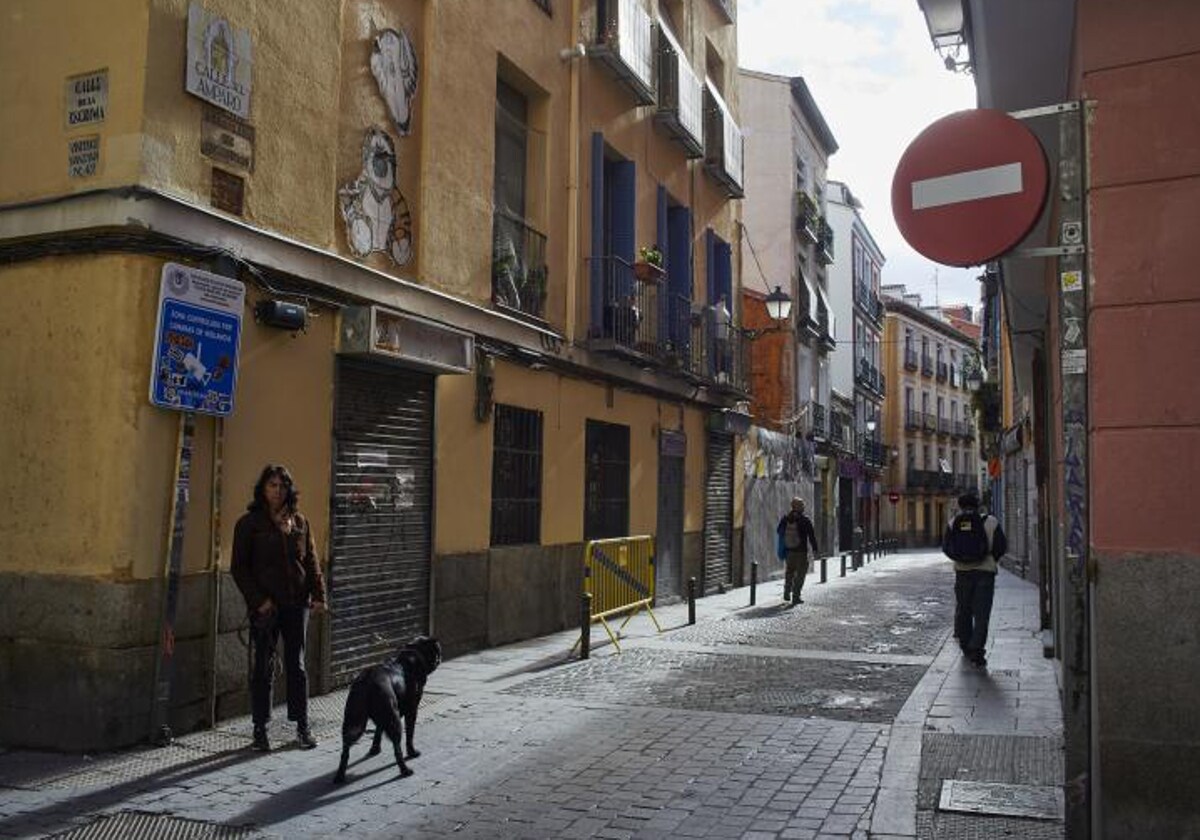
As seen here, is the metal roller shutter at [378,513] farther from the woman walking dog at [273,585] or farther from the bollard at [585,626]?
the woman walking dog at [273,585]

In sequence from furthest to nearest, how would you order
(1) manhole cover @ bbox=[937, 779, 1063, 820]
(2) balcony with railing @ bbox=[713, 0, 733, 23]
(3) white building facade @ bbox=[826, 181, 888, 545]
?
(3) white building facade @ bbox=[826, 181, 888, 545], (2) balcony with railing @ bbox=[713, 0, 733, 23], (1) manhole cover @ bbox=[937, 779, 1063, 820]

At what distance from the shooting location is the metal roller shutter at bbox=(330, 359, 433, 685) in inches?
352

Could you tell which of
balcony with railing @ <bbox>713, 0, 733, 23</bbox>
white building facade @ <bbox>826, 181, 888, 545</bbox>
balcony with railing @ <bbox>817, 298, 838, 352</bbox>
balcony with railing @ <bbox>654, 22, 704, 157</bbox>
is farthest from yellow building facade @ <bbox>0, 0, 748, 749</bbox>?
white building facade @ <bbox>826, 181, 888, 545</bbox>

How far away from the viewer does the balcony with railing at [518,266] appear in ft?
38.7

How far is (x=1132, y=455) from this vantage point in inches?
184

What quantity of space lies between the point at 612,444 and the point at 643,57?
5439mm

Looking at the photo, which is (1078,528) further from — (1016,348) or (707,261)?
(707,261)

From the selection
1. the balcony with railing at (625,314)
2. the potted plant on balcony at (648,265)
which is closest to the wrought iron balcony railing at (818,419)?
the balcony with railing at (625,314)

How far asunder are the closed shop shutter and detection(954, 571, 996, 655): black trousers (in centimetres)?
799

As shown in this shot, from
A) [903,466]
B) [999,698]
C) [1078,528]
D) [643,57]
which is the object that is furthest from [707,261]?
[903,466]

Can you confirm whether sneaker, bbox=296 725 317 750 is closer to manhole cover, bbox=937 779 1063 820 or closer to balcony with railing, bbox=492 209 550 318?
manhole cover, bbox=937 779 1063 820

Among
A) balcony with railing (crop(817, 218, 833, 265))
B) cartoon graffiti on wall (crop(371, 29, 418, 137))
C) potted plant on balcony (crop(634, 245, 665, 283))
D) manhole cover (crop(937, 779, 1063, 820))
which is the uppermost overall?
balcony with railing (crop(817, 218, 833, 265))

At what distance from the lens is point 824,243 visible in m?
35.2

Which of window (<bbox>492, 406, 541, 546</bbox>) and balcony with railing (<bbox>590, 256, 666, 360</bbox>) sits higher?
balcony with railing (<bbox>590, 256, 666, 360</bbox>)
